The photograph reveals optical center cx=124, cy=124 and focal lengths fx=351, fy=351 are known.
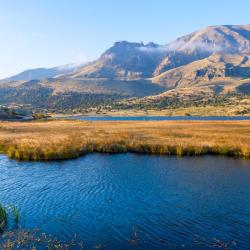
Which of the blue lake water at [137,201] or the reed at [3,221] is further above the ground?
the reed at [3,221]

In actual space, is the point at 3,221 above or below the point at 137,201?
above

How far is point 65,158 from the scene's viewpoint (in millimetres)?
54438

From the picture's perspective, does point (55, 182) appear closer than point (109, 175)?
Yes

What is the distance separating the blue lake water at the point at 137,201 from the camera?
954 inches

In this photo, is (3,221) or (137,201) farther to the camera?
(137,201)

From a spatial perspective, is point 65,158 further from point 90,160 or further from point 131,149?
point 131,149

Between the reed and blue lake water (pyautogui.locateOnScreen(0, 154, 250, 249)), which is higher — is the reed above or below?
above

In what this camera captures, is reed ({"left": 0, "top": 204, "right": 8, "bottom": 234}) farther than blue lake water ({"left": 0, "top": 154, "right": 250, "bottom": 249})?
Yes

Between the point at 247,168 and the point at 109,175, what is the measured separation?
1795cm

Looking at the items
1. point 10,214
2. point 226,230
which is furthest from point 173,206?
point 10,214

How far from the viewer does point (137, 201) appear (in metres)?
32.2

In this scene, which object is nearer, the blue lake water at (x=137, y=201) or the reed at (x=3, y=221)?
the blue lake water at (x=137, y=201)

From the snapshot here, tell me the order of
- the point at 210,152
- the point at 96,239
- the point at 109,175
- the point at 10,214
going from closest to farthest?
the point at 96,239
the point at 10,214
the point at 109,175
the point at 210,152

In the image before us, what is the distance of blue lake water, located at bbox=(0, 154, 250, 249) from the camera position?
24.2 metres
